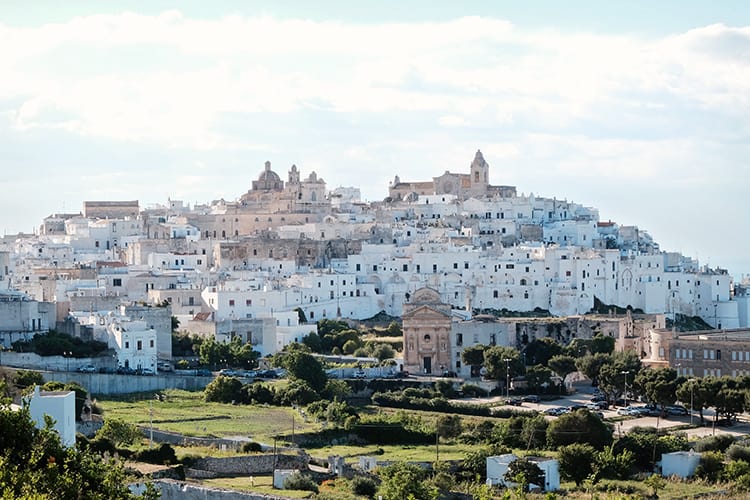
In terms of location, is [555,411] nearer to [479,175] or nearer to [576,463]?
[576,463]

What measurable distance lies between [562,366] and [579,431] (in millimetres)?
14658

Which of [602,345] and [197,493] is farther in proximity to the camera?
[602,345]

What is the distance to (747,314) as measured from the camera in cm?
7675

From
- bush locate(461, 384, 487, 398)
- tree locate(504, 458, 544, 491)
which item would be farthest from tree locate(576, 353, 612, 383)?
tree locate(504, 458, 544, 491)

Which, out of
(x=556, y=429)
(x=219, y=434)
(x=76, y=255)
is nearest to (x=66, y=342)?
(x=219, y=434)

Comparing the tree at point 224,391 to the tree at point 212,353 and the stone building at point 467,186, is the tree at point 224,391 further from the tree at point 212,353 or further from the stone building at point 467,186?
the stone building at point 467,186

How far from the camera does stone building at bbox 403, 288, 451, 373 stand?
61062mm

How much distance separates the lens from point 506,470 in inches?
1547

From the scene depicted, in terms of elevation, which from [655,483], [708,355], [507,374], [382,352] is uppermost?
[382,352]

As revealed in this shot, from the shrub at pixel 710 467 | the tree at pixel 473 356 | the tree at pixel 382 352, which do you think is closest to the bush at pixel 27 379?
the tree at pixel 382 352

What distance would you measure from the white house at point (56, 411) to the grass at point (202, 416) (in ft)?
25.8

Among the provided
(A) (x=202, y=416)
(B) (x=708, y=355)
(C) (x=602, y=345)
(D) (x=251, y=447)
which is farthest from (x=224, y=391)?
(C) (x=602, y=345)

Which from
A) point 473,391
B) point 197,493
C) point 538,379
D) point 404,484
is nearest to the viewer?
point 197,493

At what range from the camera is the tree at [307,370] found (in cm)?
5316
